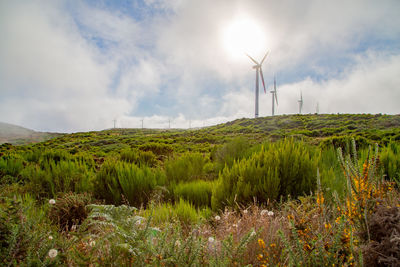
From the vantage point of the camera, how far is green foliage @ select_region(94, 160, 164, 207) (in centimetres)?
500

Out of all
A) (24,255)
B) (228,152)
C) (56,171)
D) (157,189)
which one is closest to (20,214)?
(24,255)

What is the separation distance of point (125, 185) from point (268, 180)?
118 inches

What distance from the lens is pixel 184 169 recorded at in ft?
22.1

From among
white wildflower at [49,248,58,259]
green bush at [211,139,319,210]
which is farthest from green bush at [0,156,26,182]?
white wildflower at [49,248,58,259]

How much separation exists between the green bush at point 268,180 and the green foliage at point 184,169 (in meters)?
2.39

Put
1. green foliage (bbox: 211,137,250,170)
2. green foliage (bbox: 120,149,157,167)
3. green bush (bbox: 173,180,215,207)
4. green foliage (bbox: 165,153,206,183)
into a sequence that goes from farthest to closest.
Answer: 1. green foliage (bbox: 120,149,157,167)
2. green foliage (bbox: 211,137,250,170)
3. green foliage (bbox: 165,153,206,183)
4. green bush (bbox: 173,180,215,207)

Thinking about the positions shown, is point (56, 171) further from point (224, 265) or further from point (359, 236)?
point (359, 236)

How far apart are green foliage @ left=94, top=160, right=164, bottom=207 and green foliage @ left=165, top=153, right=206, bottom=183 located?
36.8 inches

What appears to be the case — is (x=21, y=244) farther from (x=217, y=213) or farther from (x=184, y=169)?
(x=184, y=169)

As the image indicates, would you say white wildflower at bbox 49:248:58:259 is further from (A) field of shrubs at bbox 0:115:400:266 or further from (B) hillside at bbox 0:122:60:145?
(B) hillside at bbox 0:122:60:145

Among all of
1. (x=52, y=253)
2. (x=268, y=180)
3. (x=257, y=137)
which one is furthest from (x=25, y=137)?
(x=52, y=253)

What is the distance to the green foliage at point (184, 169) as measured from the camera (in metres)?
6.50

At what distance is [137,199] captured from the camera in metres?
5.02

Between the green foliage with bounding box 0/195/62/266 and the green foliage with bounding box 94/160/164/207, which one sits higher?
the green foliage with bounding box 0/195/62/266
